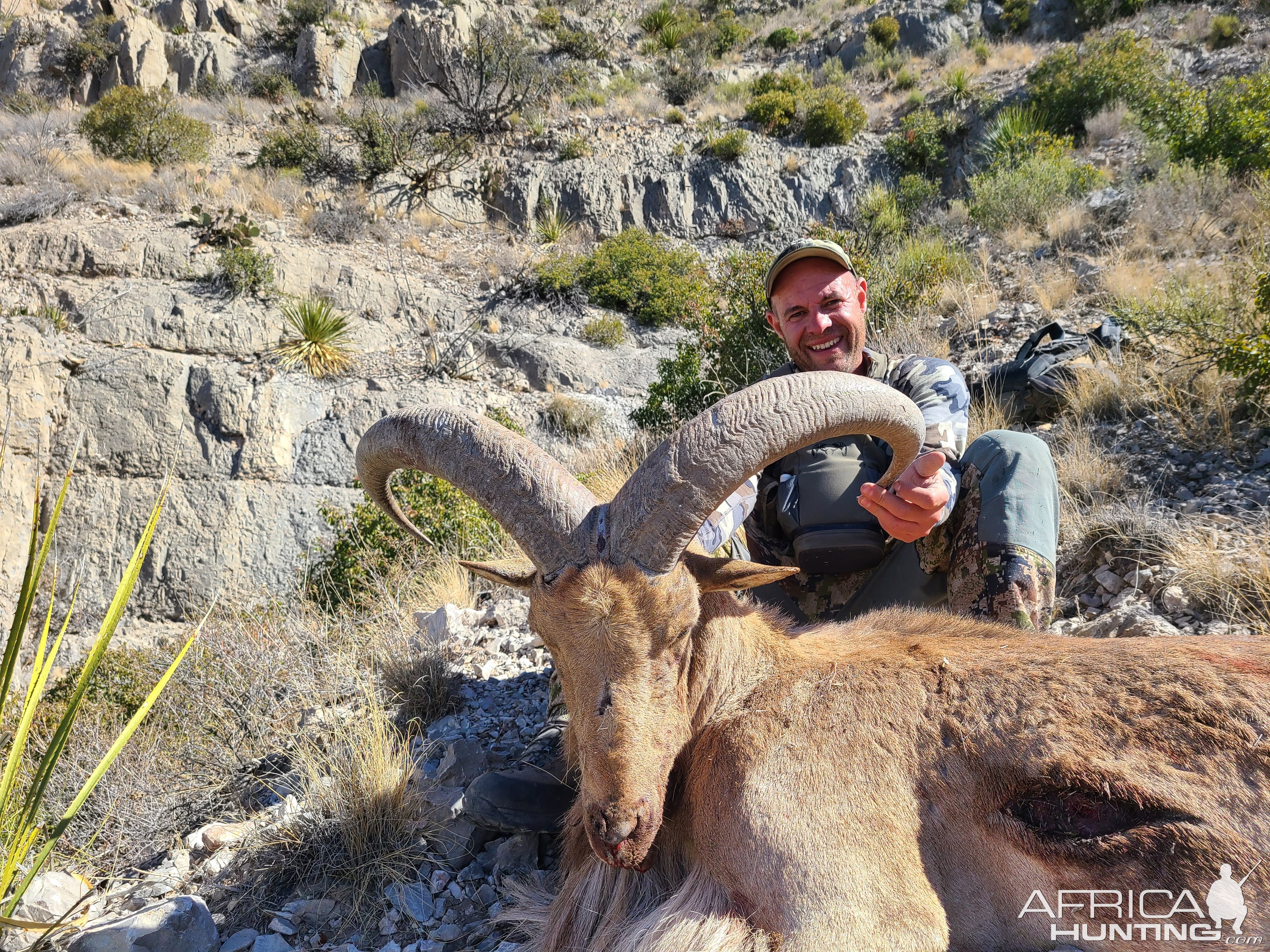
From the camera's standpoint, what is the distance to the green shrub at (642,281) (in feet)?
47.9

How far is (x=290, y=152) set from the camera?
18391 mm

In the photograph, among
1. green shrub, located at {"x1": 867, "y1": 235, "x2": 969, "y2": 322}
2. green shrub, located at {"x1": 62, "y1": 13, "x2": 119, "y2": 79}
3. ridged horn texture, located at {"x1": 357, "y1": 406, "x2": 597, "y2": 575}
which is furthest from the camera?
green shrub, located at {"x1": 62, "y1": 13, "x2": 119, "y2": 79}

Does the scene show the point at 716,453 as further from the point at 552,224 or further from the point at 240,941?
the point at 552,224

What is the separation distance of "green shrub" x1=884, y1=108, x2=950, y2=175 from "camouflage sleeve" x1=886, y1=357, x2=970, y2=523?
17671 millimetres

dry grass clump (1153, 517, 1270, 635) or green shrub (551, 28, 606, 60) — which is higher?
green shrub (551, 28, 606, 60)

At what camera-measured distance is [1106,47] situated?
1759 cm

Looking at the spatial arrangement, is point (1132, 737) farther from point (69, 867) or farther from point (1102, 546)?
point (69, 867)

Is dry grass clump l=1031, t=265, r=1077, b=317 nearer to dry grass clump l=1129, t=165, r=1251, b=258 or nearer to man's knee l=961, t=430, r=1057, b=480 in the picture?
dry grass clump l=1129, t=165, r=1251, b=258

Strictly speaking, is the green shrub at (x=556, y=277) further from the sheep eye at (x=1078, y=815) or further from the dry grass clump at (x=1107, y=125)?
the sheep eye at (x=1078, y=815)

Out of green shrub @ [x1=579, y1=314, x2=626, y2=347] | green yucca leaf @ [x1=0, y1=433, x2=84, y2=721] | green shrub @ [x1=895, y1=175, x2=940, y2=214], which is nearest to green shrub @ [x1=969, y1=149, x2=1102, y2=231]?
green shrub @ [x1=895, y1=175, x2=940, y2=214]

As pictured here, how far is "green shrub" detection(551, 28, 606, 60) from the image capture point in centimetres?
2688

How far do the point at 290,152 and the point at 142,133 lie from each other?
3252mm

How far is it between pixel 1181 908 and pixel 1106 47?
866 inches

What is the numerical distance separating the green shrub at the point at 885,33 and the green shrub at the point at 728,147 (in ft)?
35.0
